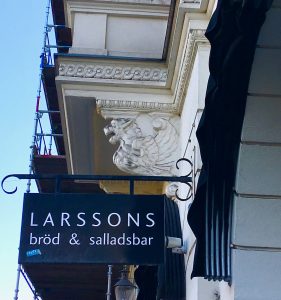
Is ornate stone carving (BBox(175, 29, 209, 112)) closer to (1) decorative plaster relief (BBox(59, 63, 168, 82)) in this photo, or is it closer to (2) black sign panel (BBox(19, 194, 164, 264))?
(1) decorative plaster relief (BBox(59, 63, 168, 82))

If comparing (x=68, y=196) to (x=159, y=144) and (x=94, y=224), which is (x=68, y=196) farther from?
(x=159, y=144)

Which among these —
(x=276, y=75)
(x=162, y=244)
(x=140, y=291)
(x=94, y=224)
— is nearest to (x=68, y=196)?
(x=94, y=224)

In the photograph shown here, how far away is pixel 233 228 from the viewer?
466cm

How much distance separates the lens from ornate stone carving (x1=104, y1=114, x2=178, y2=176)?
6879mm

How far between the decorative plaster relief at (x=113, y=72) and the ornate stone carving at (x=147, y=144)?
1.29ft

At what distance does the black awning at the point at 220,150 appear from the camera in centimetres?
433

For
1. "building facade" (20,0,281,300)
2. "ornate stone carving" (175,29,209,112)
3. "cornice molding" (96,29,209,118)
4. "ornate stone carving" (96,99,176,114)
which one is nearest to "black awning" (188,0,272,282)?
"building facade" (20,0,281,300)

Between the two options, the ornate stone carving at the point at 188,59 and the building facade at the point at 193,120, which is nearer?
the building facade at the point at 193,120

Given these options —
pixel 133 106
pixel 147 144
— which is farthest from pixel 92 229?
pixel 133 106

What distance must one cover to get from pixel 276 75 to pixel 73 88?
9.09 feet

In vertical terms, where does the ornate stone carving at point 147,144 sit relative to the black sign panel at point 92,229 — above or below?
above

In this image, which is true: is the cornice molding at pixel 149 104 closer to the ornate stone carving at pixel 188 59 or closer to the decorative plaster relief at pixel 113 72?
the ornate stone carving at pixel 188 59

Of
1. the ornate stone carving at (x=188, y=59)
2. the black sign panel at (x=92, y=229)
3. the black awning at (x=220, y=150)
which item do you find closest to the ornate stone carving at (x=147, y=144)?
the ornate stone carving at (x=188, y=59)

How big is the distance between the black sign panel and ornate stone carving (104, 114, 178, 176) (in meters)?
1.49
